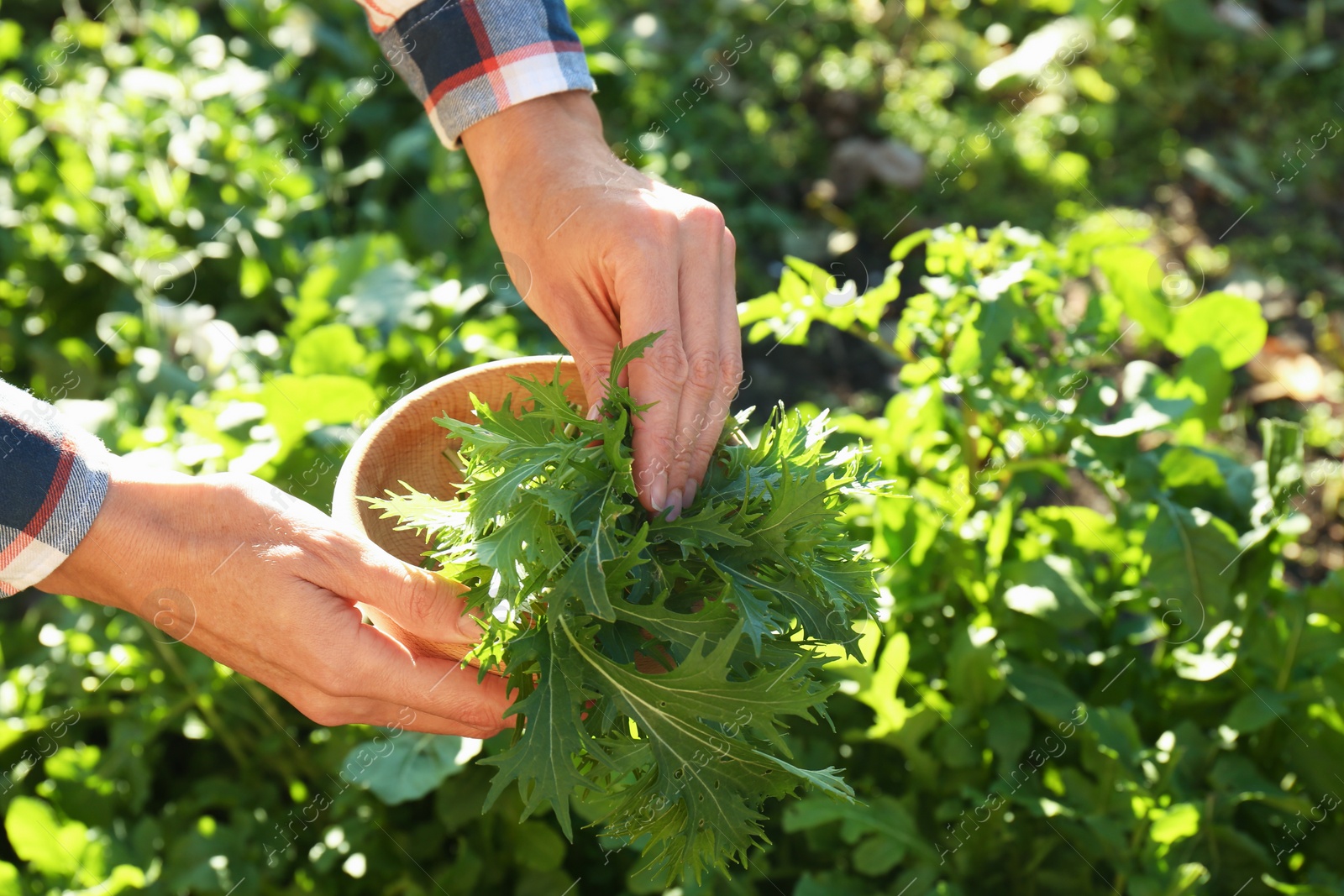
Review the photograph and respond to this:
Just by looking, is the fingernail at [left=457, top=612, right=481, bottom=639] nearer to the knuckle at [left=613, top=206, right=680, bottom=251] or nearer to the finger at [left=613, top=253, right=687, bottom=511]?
the finger at [left=613, top=253, right=687, bottom=511]

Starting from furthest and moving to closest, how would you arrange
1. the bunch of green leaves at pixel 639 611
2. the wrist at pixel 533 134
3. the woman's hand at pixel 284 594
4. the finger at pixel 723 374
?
the wrist at pixel 533 134
the finger at pixel 723 374
the woman's hand at pixel 284 594
the bunch of green leaves at pixel 639 611

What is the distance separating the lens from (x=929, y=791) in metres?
2.12

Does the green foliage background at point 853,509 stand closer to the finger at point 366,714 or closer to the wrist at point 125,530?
the finger at point 366,714

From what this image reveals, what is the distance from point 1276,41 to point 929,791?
158 inches

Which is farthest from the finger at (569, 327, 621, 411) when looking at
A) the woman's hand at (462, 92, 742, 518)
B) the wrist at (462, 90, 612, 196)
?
the wrist at (462, 90, 612, 196)

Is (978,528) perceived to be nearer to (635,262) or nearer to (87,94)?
(635,262)

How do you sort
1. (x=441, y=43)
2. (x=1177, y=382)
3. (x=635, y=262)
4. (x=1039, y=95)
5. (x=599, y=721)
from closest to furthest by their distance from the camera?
(x=599, y=721), (x=635, y=262), (x=441, y=43), (x=1177, y=382), (x=1039, y=95)

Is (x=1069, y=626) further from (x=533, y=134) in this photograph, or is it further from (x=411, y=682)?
(x=533, y=134)

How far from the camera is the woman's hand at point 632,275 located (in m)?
1.54

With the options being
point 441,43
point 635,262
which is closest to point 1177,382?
point 635,262

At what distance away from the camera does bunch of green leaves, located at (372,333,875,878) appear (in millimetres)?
1340

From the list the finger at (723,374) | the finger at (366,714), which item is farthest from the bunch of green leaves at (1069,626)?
the finger at (366,714)

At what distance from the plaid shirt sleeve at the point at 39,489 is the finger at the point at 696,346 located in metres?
0.84

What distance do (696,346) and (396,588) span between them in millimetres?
556
